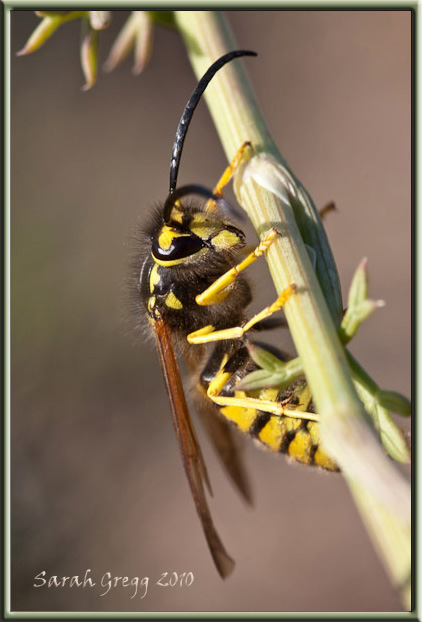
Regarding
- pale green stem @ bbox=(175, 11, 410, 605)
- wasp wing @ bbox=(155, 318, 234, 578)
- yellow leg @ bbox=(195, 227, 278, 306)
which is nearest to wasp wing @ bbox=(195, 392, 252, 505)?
wasp wing @ bbox=(155, 318, 234, 578)

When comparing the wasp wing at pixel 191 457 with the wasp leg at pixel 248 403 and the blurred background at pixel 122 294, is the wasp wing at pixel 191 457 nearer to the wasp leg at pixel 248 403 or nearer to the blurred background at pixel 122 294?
the wasp leg at pixel 248 403

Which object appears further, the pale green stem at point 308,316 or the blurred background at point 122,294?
the blurred background at point 122,294

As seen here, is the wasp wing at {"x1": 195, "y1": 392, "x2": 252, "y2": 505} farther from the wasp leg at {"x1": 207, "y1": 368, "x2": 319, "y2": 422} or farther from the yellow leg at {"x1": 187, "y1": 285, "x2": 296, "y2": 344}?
the yellow leg at {"x1": 187, "y1": 285, "x2": 296, "y2": 344}

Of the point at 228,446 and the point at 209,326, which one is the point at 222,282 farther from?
the point at 228,446

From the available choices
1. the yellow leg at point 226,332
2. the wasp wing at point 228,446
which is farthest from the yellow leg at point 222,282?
the wasp wing at point 228,446

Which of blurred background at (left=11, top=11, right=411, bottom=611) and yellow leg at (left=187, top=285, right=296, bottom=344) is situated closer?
yellow leg at (left=187, top=285, right=296, bottom=344)

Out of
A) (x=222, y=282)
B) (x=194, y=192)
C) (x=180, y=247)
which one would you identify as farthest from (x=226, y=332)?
(x=194, y=192)
